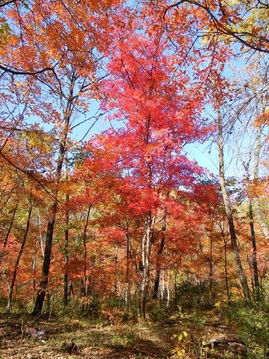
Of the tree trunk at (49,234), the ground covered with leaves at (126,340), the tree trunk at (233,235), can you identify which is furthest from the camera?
the tree trunk at (233,235)

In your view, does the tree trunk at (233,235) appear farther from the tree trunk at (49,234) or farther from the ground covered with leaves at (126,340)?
the tree trunk at (49,234)

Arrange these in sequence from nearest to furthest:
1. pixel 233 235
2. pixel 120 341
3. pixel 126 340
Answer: pixel 120 341
pixel 126 340
pixel 233 235

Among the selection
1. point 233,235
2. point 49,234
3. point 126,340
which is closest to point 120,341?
point 126,340

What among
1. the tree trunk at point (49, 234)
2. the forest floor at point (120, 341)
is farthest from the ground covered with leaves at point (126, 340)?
the tree trunk at point (49, 234)

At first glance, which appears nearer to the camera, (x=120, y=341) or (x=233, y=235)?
(x=120, y=341)

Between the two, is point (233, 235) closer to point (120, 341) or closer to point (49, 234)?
point (120, 341)

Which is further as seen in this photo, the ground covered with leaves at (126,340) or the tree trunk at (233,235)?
the tree trunk at (233,235)

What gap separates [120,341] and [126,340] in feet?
0.63

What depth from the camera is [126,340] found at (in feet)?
25.8

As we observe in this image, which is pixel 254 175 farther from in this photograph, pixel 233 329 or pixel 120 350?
pixel 120 350

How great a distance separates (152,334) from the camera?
8562 millimetres

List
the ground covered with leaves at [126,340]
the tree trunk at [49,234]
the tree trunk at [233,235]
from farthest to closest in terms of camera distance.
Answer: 1. the tree trunk at [233,235]
2. the tree trunk at [49,234]
3. the ground covered with leaves at [126,340]

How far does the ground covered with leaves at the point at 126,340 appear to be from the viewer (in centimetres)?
638

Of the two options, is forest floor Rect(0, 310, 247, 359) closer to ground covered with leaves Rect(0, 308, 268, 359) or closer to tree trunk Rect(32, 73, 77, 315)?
ground covered with leaves Rect(0, 308, 268, 359)
